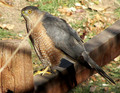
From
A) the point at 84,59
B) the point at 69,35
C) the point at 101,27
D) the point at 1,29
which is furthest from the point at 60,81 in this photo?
the point at 101,27

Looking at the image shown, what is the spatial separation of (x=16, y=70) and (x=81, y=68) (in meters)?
1.29

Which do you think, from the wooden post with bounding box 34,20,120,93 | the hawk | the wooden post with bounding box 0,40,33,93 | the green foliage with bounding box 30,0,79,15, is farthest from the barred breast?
the green foliage with bounding box 30,0,79,15

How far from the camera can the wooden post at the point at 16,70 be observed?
2.17 meters

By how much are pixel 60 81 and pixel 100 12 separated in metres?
3.44

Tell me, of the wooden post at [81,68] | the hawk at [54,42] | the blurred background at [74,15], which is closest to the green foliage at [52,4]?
the blurred background at [74,15]

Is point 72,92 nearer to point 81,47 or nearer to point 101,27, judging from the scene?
point 81,47

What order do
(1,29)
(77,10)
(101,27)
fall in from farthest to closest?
(77,10) < (101,27) < (1,29)

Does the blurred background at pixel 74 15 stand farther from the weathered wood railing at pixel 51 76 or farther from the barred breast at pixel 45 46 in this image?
the barred breast at pixel 45 46

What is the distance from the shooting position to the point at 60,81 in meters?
3.15

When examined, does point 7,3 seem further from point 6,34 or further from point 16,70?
point 16,70

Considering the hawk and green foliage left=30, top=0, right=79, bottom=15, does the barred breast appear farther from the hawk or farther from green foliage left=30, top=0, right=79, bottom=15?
green foliage left=30, top=0, right=79, bottom=15

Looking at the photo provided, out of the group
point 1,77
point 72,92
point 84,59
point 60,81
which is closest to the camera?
point 1,77

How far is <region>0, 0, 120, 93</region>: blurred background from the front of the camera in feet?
17.0

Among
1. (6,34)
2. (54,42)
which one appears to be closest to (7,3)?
(6,34)
